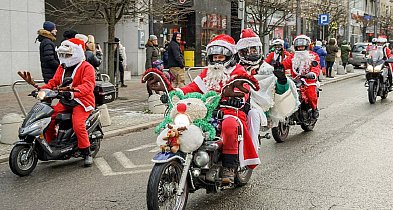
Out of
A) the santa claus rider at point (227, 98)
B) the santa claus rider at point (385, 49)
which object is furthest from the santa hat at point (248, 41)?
the santa claus rider at point (385, 49)

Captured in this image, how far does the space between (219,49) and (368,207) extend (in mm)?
2290

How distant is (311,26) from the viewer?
4534cm

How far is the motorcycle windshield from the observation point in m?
14.5

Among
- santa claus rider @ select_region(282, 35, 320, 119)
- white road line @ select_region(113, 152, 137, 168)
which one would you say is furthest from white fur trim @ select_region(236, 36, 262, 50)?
santa claus rider @ select_region(282, 35, 320, 119)

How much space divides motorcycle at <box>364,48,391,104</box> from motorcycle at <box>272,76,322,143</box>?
190 inches

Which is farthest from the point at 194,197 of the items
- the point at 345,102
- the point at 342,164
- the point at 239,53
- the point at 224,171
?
the point at 345,102

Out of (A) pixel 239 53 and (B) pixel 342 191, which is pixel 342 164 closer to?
(B) pixel 342 191

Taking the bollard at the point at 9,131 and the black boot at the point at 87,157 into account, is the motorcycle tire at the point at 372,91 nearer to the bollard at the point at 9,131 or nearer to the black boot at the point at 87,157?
the black boot at the point at 87,157

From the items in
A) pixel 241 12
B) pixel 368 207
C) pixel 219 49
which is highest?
pixel 241 12

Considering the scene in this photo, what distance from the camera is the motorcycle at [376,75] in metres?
14.3

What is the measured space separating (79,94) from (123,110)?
573 centimetres

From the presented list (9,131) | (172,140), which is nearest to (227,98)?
(172,140)

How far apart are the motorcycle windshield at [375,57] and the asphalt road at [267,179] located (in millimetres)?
5099

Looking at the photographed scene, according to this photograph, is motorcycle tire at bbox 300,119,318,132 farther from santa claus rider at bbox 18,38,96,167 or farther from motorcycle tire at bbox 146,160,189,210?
motorcycle tire at bbox 146,160,189,210
